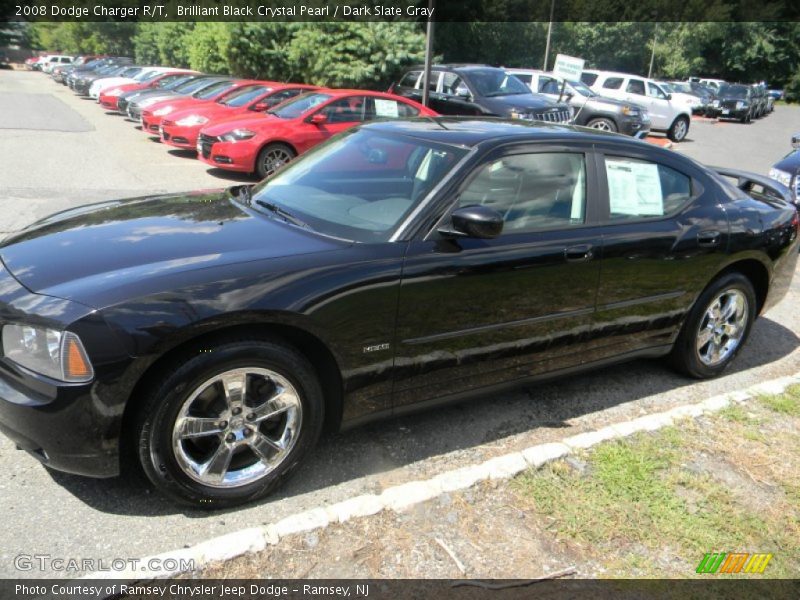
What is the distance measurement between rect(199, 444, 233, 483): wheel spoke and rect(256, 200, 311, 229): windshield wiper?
110 centimetres

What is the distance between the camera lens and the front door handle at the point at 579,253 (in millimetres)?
3559

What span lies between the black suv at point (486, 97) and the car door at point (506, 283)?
956 centimetres

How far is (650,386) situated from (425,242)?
7.35ft

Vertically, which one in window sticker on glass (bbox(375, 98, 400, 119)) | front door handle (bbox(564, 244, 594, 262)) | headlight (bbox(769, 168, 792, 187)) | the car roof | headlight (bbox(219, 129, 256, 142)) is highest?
the car roof

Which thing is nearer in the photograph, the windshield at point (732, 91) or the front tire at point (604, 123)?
the front tire at point (604, 123)

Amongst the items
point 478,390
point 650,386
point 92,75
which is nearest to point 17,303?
point 478,390

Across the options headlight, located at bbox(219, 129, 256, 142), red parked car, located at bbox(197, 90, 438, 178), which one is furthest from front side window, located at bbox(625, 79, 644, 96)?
headlight, located at bbox(219, 129, 256, 142)

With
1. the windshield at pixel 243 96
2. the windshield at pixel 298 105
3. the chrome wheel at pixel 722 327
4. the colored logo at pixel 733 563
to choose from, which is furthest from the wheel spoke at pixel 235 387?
the windshield at pixel 243 96

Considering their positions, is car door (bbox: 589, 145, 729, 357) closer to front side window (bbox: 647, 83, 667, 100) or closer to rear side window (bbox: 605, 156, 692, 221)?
rear side window (bbox: 605, 156, 692, 221)

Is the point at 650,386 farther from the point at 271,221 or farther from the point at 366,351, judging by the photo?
the point at 271,221

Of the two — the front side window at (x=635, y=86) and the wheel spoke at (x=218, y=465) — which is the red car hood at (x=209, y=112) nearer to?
the wheel spoke at (x=218, y=465)

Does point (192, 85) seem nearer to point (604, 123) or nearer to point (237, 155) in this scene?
point (237, 155)

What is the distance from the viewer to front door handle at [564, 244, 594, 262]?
3.56 m

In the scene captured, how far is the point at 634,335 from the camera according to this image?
405 cm
